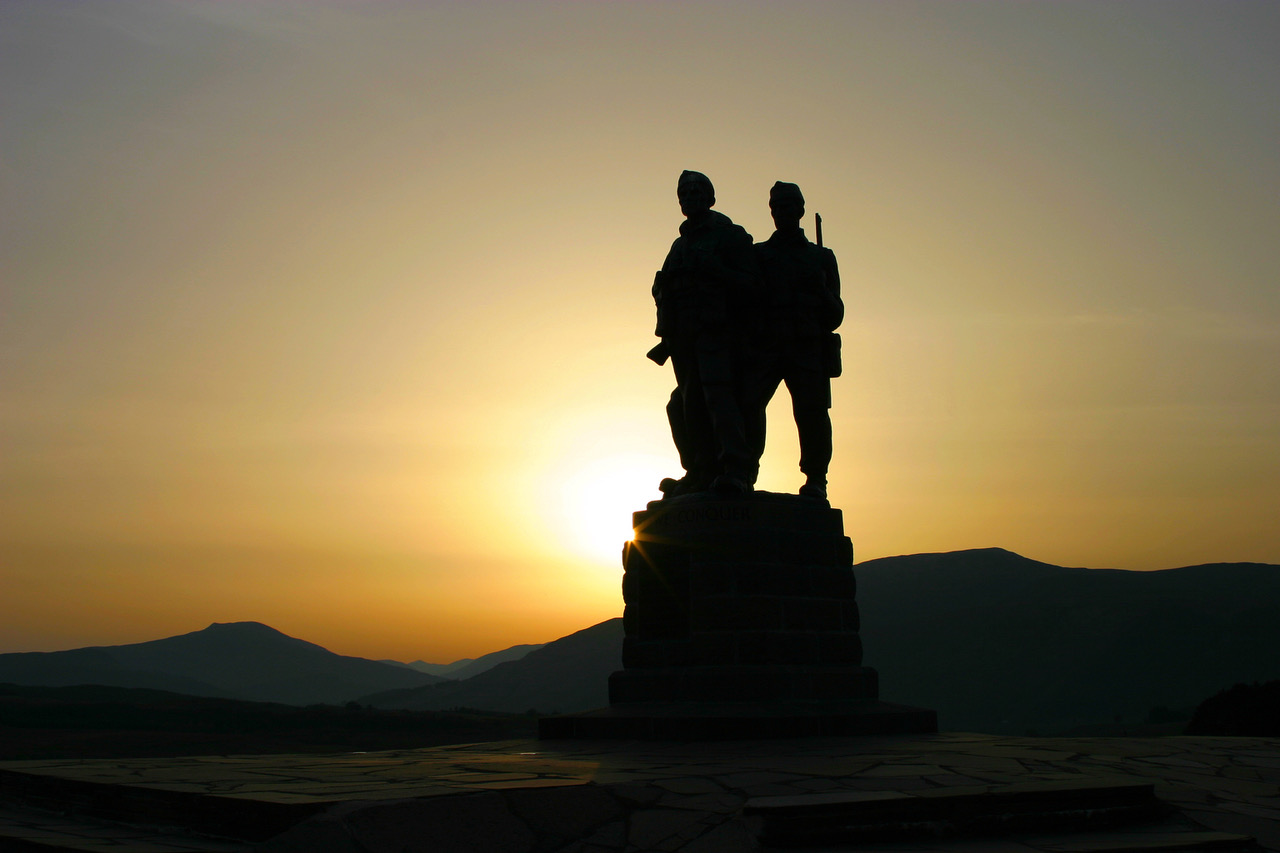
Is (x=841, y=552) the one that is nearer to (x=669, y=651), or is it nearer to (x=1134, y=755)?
(x=669, y=651)

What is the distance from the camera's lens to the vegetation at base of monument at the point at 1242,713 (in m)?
12.6

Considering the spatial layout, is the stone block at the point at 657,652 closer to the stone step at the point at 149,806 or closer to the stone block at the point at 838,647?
the stone block at the point at 838,647

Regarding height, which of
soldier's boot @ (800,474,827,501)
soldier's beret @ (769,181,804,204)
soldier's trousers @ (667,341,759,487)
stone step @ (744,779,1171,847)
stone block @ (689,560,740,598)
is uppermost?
soldier's beret @ (769,181,804,204)

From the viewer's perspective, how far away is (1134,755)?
6.22m

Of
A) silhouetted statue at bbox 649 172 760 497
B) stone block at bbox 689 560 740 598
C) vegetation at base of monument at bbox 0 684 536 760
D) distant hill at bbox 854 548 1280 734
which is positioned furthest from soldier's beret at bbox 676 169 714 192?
distant hill at bbox 854 548 1280 734

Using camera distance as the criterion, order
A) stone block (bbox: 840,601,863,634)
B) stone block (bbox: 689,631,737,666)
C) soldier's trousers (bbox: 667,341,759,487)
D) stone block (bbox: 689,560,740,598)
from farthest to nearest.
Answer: soldier's trousers (bbox: 667,341,759,487), stone block (bbox: 840,601,863,634), stone block (bbox: 689,560,740,598), stone block (bbox: 689,631,737,666)

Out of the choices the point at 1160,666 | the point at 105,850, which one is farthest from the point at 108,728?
the point at 1160,666

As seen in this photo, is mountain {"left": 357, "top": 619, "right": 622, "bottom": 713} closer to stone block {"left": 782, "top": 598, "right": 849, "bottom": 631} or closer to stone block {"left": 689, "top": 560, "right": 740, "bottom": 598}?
stone block {"left": 782, "top": 598, "right": 849, "bottom": 631}

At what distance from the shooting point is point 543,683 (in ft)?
323

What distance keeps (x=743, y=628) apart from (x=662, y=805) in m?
3.28

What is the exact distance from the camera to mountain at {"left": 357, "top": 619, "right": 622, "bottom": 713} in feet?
304

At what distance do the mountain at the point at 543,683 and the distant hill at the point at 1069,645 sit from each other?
2474 centimetres

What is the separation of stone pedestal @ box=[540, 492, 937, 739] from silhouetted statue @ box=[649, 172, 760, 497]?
445 mm

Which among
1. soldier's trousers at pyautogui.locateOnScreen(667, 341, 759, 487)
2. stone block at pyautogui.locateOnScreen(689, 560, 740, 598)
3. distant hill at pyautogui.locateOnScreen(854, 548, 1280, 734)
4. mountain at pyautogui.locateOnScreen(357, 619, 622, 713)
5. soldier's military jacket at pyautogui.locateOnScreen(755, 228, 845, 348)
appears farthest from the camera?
mountain at pyautogui.locateOnScreen(357, 619, 622, 713)
